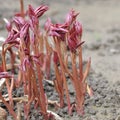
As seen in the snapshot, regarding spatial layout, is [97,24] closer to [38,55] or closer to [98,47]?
[98,47]

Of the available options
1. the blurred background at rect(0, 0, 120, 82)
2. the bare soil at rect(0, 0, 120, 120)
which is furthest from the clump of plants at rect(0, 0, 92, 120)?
the blurred background at rect(0, 0, 120, 82)

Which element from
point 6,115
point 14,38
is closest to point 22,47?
point 14,38

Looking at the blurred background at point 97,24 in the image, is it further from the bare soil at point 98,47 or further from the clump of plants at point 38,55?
the clump of plants at point 38,55

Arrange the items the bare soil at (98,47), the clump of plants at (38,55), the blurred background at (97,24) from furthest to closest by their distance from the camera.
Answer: the blurred background at (97,24) → the bare soil at (98,47) → the clump of plants at (38,55)

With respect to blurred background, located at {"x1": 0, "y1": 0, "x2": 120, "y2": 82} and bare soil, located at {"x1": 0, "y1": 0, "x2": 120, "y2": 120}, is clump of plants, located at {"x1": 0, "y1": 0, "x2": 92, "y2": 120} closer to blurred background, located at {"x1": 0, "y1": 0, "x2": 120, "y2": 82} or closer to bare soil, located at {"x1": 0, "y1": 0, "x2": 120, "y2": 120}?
bare soil, located at {"x1": 0, "y1": 0, "x2": 120, "y2": 120}

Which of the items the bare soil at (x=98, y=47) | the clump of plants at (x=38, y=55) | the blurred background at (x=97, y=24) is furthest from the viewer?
the blurred background at (x=97, y=24)

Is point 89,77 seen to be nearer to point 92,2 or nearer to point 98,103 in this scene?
point 98,103

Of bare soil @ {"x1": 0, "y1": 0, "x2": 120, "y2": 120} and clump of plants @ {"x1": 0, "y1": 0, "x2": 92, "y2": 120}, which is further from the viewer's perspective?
bare soil @ {"x1": 0, "y1": 0, "x2": 120, "y2": 120}

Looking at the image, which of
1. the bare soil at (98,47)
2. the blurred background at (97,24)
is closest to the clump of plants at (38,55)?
the bare soil at (98,47)
